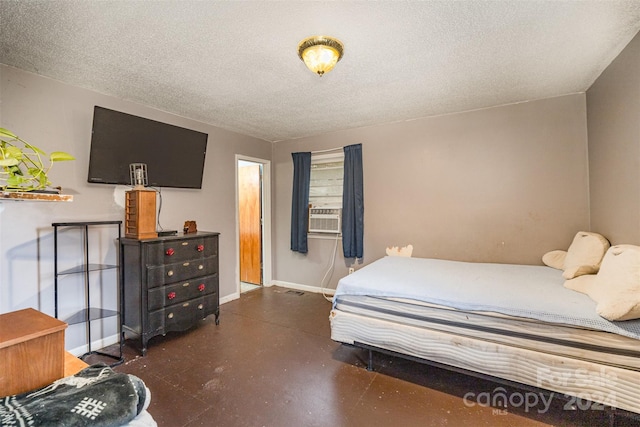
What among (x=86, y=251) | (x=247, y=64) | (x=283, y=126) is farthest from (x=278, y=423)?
(x=283, y=126)

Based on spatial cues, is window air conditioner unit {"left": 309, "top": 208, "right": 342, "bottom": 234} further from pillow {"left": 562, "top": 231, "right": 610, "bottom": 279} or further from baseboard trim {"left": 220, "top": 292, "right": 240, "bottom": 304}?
pillow {"left": 562, "top": 231, "right": 610, "bottom": 279}

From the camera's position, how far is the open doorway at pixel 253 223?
4605 millimetres

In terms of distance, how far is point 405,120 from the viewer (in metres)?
3.60

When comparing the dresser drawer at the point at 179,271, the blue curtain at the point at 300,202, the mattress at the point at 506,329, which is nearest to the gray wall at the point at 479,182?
the blue curtain at the point at 300,202

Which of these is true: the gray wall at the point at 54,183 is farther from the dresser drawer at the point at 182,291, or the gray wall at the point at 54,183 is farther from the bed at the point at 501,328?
the bed at the point at 501,328

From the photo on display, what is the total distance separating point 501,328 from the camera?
180 cm

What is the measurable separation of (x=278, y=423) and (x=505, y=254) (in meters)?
2.85

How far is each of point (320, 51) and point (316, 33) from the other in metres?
0.10

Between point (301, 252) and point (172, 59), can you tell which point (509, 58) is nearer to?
point (172, 59)

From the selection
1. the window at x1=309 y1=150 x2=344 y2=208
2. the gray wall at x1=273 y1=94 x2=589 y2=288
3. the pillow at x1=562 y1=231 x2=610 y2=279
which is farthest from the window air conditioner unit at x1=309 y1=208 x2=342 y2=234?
the pillow at x1=562 y1=231 x2=610 y2=279

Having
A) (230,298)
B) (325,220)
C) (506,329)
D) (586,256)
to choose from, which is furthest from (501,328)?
(230,298)

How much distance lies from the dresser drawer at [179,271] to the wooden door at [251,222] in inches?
61.4

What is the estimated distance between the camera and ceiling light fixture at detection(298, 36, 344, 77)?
183 centimetres

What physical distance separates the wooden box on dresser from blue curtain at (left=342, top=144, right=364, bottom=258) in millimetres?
1849
